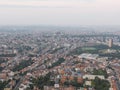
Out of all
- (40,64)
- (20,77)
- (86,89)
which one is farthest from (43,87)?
(40,64)

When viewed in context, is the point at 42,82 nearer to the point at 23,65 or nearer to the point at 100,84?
the point at 100,84

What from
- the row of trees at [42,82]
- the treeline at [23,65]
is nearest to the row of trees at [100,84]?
the row of trees at [42,82]

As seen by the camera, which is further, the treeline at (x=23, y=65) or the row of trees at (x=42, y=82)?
the treeline at (x=23, y=65)

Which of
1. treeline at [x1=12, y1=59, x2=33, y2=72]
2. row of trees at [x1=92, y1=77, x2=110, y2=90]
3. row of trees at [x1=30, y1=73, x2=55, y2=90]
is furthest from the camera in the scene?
treeline at [x1=12, y1=59, x2=33, y2=72]

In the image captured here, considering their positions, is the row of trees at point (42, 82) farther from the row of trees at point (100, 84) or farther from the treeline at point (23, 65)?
the treeline at point (23, 65)

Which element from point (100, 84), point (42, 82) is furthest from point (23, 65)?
point (100, 84)

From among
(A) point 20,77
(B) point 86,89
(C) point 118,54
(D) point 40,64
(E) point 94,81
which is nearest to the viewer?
(B) point 86,89

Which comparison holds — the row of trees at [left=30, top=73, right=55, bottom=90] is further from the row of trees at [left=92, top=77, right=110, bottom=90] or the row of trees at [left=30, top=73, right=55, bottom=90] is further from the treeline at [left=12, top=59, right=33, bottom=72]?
the treeline at [left=12, top=59, right=33, bottom=72]

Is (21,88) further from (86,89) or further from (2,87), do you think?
(86,89)

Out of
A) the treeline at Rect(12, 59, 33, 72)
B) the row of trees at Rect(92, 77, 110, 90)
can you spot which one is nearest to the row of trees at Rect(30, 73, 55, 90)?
the row of trees at Rect(92, 77, 110, 90)

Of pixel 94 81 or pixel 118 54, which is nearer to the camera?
pixel 94 81

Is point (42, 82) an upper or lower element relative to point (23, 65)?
upper
